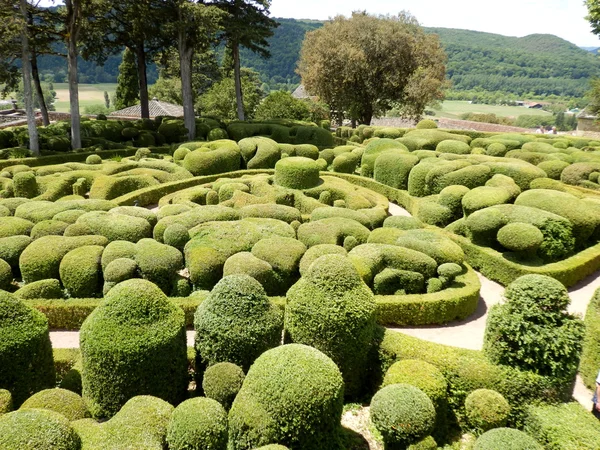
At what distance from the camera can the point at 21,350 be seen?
7414 mm

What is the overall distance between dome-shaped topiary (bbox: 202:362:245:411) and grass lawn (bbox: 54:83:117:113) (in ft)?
346

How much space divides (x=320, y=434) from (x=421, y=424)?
5.36ft

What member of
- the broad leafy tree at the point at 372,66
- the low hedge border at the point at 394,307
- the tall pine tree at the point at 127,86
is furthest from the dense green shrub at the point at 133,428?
the tall pine tree at the point at 127,86

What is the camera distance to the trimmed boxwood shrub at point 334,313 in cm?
794

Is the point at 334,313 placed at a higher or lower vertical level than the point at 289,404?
higher

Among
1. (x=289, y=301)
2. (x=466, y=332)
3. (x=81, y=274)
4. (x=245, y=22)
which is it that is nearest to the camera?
(x=289, y=301)

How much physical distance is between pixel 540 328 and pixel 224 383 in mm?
5401

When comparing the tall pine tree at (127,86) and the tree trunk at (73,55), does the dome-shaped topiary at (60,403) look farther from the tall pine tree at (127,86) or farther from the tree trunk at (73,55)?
the tall pine tree at (127,86)

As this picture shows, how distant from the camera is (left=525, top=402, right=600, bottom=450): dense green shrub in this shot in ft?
21.6

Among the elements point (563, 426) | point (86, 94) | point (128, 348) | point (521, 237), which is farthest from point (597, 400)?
point (86, 94)

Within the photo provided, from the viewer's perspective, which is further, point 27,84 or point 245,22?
point 245,22

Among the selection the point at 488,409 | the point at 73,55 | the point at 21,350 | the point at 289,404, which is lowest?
the point at 488,409

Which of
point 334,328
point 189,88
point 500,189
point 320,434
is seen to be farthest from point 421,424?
point 189,88

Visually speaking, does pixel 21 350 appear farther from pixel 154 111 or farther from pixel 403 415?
pixel 154 111
